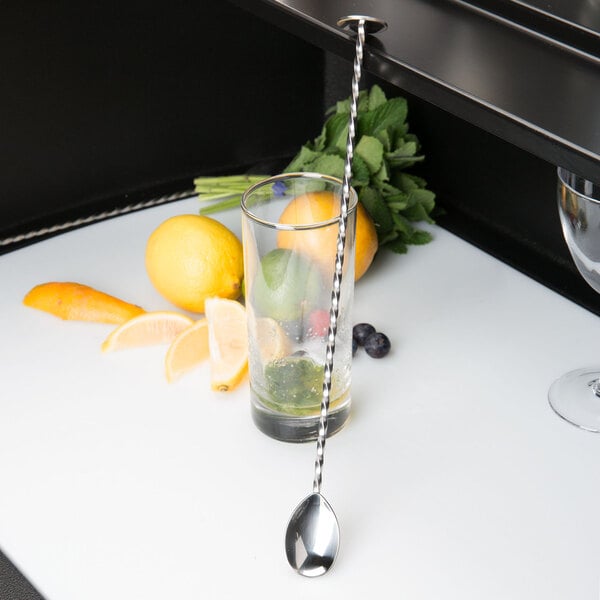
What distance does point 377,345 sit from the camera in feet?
3.05

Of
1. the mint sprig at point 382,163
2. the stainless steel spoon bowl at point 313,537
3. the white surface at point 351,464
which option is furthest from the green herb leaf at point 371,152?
the stainless steel spoon bowl at point 313,537

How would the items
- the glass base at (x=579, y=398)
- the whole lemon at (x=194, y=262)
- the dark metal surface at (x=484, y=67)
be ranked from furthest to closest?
the whole lemon at (x=194, y=262) < the glass base at (x=579, y=398) < the dark metal surface at (x=484, y=67)

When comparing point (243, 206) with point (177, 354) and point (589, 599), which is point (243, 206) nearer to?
point (177, 354)

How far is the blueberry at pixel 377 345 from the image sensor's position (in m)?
0.93

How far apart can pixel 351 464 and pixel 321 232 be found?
0.19 meters

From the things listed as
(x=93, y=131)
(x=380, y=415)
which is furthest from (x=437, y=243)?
(x=93, y=131)

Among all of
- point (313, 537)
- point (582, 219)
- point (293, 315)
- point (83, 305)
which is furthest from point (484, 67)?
point (83, 305)

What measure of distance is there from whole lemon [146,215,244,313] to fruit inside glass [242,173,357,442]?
0.12 metres

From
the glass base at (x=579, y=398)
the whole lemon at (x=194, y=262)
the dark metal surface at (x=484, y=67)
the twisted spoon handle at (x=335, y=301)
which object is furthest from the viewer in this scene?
the whole lemon at (x=194, y=262)

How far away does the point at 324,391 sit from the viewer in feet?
2.53

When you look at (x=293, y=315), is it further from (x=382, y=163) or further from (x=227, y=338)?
(x=382, y=163)

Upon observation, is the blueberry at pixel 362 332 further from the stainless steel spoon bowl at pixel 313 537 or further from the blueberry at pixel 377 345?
the stainless steel spoon bowl at pixel 313 537

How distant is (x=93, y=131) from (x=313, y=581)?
0.65 metres

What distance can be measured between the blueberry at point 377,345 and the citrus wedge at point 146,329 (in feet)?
0.55
